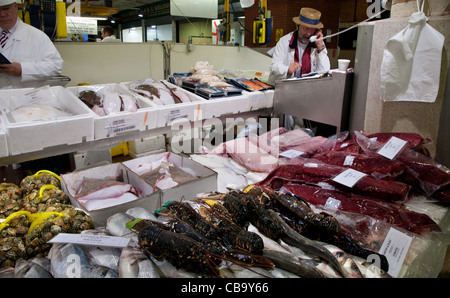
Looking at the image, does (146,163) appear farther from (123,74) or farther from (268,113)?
(123,74)

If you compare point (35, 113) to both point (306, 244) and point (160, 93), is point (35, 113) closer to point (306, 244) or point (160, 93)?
point (160, 93)

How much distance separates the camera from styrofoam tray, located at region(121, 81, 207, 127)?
2.50 metres

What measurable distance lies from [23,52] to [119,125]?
2.14m

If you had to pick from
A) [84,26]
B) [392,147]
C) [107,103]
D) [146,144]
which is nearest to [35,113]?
[107,103]

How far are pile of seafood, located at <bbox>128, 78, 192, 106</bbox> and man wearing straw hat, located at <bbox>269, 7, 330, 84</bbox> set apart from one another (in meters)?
1.77

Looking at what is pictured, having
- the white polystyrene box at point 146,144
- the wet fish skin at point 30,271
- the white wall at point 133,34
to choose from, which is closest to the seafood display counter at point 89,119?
the wet fish skin at point 30,271

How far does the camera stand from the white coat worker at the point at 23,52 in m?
3.32

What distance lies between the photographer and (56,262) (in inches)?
44.7

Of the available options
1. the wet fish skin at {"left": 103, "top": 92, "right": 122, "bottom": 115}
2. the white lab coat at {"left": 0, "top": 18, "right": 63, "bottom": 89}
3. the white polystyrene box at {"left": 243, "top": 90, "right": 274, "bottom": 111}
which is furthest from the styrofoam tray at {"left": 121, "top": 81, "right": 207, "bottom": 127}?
the white lab coat at {"left": 0, "top": 18, "right": 63, "bottom": 89}

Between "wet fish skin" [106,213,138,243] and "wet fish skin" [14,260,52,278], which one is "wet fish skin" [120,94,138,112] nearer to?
"wet fish skin" [106,213,138,243]

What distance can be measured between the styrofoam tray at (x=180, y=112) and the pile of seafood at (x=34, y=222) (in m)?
0.94
